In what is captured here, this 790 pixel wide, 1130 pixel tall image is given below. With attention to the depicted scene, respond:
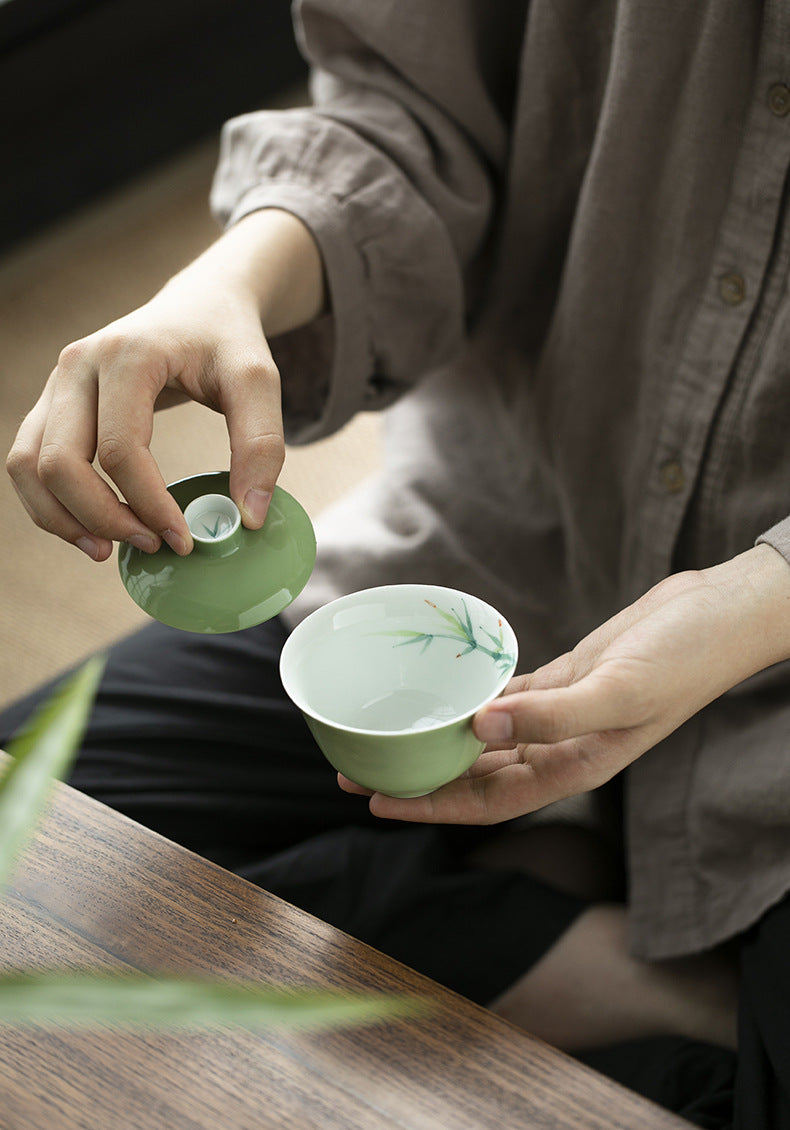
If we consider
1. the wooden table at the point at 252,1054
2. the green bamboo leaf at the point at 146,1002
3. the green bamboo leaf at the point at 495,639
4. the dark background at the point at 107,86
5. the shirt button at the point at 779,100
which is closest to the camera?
the green bamboo leaf at the point at 146,1002

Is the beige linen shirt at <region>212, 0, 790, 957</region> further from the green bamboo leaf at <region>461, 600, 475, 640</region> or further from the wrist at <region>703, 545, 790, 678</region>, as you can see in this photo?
the green bamboo leaf at <region>461, 600, 475, 640</region>

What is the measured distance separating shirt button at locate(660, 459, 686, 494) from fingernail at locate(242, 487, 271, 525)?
0.32 m

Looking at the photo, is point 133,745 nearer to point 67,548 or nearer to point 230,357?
point 230,357

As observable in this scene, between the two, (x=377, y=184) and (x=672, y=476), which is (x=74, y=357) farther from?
(x=672, y=476)

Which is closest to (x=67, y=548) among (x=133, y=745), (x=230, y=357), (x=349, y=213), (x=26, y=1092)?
(x=133, y=745)

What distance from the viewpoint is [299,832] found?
79cm

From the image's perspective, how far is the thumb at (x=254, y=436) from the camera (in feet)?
1.73

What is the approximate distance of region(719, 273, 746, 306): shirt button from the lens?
0.67m

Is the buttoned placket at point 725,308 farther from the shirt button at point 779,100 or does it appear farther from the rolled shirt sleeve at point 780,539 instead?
the rolled shirt sleeve at point 780,539

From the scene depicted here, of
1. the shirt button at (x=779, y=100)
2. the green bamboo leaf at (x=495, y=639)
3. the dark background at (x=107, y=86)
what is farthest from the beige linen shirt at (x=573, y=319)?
the dark background at (x=107, y=86)

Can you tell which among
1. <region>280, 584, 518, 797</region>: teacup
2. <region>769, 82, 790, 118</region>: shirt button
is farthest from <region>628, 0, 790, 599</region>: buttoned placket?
<region>280, 584, 518, 797</region>: teacup

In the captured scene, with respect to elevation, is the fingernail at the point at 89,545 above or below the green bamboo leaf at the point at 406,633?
above

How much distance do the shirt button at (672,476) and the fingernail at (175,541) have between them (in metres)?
0.36

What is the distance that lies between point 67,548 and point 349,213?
937 millimetres
